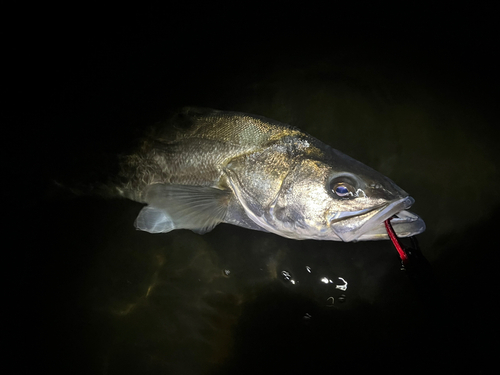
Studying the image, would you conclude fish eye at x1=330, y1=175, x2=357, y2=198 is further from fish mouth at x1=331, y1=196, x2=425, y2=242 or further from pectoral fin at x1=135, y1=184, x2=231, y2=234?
pectoral fin at x1=135, y1=184, x2=231, y2=234

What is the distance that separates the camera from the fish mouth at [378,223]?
1741 millimetres

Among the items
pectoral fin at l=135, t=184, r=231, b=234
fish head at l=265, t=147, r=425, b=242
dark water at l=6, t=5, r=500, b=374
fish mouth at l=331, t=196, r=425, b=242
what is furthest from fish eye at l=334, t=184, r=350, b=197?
pectoral fin at l=135, t=184, r=231, b=234

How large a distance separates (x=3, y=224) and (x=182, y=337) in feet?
6.96

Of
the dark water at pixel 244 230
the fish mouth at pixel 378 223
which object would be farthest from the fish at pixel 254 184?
the dark water at pixel 244 230

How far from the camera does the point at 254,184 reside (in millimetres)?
2068

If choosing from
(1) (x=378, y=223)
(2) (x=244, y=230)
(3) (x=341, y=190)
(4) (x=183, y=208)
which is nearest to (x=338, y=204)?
(3) (x=341, y=190)

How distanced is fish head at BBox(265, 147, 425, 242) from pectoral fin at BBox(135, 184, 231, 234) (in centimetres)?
47

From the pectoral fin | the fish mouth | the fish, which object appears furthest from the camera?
the pectoral fin

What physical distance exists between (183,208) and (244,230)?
25.9 inches

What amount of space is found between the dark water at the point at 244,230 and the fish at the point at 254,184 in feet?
1.04

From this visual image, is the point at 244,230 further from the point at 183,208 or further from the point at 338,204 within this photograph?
the point at 338,204

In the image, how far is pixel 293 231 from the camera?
1994 mm

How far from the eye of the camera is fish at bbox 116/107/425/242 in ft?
6.06

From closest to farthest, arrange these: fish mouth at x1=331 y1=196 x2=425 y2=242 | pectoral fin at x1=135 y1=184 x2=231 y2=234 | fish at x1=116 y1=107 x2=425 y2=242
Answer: fish mouth at x1=331 y1=196 x2=425 y2=242, fish at x1=116 y1=107 x2=425 y2=242, pectoral fin at x1=135 y1=184 x2=231 y2=234
